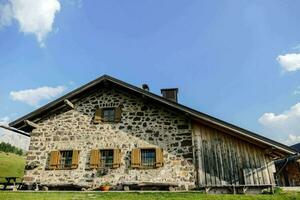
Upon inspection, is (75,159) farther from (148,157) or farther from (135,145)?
(148,157)

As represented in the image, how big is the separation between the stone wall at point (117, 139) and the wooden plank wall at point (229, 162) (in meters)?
0.52

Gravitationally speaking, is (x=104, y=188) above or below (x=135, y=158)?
below

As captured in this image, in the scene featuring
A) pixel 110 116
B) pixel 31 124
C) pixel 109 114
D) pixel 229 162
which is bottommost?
pixel 229 162

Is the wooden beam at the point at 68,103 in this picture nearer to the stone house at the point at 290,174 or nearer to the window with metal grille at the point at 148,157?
the window with metal grille at the point at 148,157

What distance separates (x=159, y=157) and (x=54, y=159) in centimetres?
508

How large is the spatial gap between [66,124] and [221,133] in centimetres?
773

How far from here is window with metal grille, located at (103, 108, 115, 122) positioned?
13344 mm

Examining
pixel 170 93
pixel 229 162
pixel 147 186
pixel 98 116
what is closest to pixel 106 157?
pixel 98 116

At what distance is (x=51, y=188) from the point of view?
12164mm

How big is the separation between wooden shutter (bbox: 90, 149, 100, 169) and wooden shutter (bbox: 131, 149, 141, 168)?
1636mm

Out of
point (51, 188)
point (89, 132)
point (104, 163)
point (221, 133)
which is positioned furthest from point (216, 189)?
point (51, 188)

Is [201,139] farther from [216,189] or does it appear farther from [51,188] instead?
[51,188]

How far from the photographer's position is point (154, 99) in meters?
12.6

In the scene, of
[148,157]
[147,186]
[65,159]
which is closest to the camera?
[147,186]
